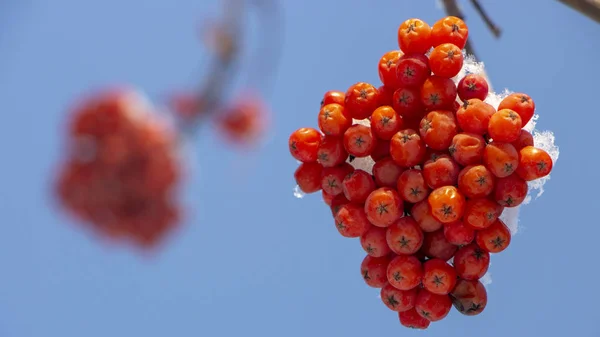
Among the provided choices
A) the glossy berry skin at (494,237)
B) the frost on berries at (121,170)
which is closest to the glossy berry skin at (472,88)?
the glossy berry skin at (494,237)

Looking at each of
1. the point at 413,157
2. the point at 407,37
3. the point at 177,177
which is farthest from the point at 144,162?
the point at 407,37

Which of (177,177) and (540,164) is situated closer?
(177,177)

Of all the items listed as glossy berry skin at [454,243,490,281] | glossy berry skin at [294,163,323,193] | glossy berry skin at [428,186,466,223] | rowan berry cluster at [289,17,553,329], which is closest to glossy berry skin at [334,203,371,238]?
rowan berry cluster at [289,17,553,329]

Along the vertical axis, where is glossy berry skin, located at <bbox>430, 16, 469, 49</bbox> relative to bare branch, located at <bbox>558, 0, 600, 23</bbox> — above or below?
above

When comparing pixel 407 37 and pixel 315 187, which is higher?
pixel 407 37

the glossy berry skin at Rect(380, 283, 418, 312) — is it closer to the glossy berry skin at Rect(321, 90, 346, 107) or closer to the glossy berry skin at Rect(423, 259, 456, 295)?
the glossy berry skin at Rect(423, 259, 456, 295)

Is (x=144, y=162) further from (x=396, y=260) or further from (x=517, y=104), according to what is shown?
(x=517, y=104)

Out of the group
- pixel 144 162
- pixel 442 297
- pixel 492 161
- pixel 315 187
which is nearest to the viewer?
pixel 144 162

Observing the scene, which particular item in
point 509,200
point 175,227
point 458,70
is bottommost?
point 175,227
